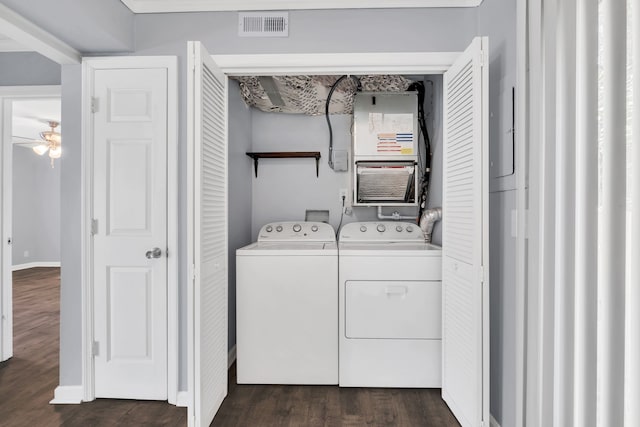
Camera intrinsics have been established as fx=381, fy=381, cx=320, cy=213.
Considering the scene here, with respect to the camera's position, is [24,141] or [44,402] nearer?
[44,402]

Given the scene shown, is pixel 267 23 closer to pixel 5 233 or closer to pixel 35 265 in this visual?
pixel 5 233

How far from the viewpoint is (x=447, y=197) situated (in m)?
2.26

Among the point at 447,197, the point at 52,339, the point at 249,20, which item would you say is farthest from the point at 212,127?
the point at 52,339

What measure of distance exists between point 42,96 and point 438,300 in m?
3.15

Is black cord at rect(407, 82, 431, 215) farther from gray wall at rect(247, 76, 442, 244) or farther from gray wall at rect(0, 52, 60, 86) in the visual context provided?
gray wall at rect(0, 52, 60, 86)

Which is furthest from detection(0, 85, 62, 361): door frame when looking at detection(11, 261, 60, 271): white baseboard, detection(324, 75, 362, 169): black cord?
detection(11, 261, 60, 271): white baseboard

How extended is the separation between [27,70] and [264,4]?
6.12ft

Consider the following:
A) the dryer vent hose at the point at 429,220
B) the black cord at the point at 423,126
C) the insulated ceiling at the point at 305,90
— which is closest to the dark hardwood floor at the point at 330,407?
the dryer vent hose at the point at 429,220

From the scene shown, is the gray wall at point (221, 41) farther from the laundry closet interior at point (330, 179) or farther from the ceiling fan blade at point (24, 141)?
the ceiling fan blade at point (24, 141)

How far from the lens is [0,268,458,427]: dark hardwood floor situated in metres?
2.15

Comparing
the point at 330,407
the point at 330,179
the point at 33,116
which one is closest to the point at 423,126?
the point at 330,179

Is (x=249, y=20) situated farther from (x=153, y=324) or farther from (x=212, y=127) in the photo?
(x=153, y=324)

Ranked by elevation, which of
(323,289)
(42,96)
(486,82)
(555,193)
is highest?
(42,96)

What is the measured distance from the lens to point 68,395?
7.75 feet
